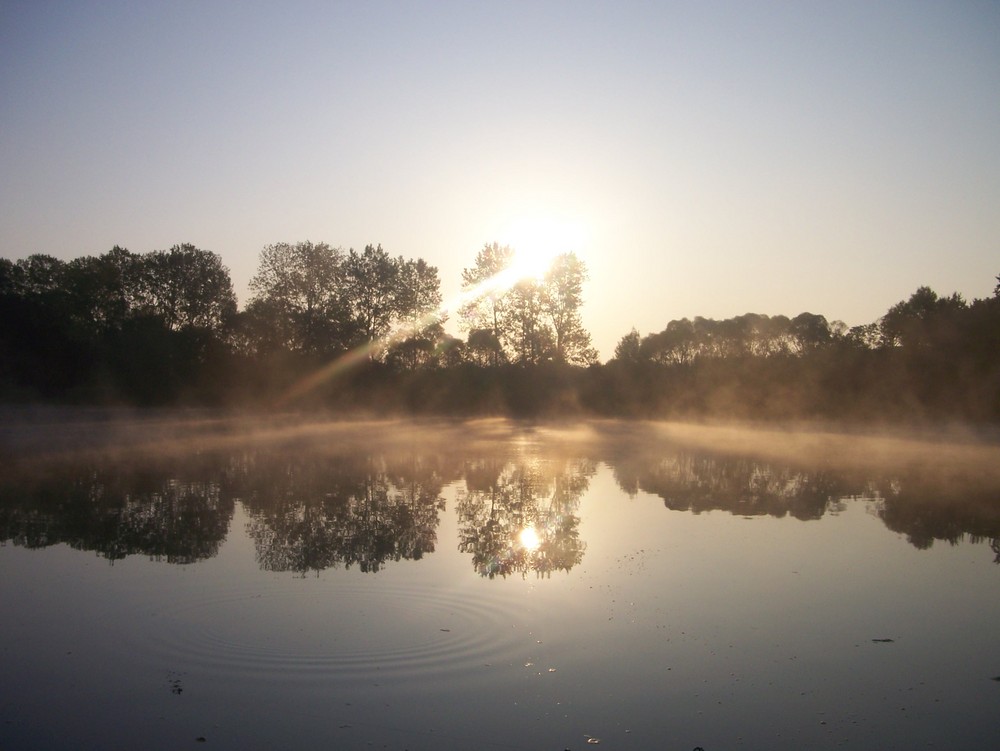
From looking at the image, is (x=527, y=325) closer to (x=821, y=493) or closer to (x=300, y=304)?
(x=300, y=304)

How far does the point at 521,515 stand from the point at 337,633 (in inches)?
244

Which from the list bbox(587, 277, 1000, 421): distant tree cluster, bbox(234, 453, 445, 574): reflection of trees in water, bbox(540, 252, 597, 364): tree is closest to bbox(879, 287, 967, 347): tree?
bbox(587, 277, 1000, 421): distant tree cluster

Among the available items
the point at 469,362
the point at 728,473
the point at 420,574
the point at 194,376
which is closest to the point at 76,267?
the point at 194,376

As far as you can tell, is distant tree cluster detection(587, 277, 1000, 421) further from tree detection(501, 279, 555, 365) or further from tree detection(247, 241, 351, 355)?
tree detection(247, 241, 351, 355)

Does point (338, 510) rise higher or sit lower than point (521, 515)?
higher

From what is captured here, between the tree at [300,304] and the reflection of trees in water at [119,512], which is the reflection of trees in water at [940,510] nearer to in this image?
the reflection of trees in water at [119,512]

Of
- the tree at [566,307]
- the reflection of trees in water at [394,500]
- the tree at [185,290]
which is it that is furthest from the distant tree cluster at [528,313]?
the reflection of trees in water at [394,500]

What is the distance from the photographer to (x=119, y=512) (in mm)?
12164

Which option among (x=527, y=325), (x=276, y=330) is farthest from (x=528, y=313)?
(x=276, y=330)

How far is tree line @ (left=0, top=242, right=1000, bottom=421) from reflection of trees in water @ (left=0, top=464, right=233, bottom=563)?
31903 millimetres

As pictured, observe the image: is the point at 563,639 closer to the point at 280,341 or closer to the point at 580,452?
the point at 580,452

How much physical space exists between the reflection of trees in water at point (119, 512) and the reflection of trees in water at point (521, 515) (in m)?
3.35

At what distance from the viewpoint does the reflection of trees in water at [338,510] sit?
376 inches

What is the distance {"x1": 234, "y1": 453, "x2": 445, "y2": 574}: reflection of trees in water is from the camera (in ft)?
31.3
